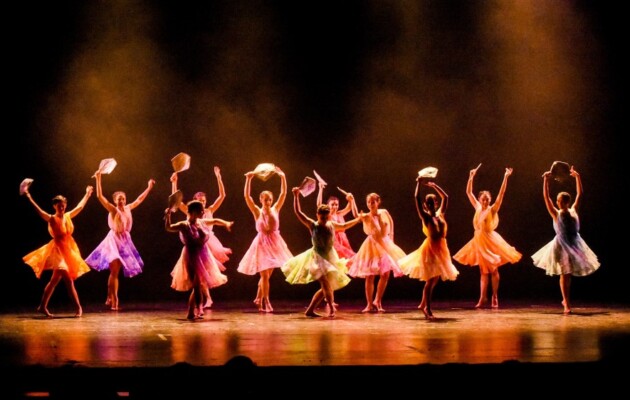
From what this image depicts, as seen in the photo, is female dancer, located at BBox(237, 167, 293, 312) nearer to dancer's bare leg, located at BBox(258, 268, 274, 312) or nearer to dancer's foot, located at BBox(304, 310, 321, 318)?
dancer's bare leg, located at BBox(258, 268, 274, 312)

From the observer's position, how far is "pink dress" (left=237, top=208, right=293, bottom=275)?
10266 millimetres

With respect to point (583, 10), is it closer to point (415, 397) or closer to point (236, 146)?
point (236, 146)

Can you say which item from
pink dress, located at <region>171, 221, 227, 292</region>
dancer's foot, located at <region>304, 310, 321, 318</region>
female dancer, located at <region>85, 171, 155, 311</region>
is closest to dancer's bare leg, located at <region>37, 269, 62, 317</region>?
female dancer, located at <region>85, 171, 155, 311</region>

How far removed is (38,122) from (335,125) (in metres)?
4.70

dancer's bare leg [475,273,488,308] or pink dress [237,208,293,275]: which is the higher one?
pink dress [237,208,293,275]

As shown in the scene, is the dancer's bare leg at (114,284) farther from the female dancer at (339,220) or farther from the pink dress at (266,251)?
the female dancer at (339,220)

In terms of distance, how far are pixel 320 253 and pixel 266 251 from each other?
1.14m

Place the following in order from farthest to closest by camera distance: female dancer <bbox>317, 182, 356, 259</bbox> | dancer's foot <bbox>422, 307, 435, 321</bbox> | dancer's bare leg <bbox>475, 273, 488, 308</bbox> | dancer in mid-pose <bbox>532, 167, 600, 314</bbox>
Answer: female dancer <bbox>317, 182, 356, 259</bbox> → dancer's bare leg <bbox>475, 273, 488, 308</bbox> → dancer in mid-pose <bbox>532, 167, 600, 314</bbox> → dancer's foot <bbox>422, 307, 435, 321</bbox>

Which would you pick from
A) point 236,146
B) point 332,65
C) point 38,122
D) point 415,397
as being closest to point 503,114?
point 332,65

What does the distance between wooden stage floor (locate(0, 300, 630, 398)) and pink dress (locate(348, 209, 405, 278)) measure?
0.57 m

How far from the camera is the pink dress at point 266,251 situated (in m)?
10.3

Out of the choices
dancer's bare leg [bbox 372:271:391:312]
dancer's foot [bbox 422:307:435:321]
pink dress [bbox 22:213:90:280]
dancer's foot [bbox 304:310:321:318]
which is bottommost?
dancer's foot [bbox 304:310:321:318]

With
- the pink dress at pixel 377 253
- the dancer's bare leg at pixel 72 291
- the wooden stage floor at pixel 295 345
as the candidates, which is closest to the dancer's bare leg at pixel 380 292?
the pink dress at pixel 377 253

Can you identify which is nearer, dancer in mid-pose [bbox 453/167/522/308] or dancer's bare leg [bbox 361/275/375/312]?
dancer's bare leg [bbox 361/275/375/312]
